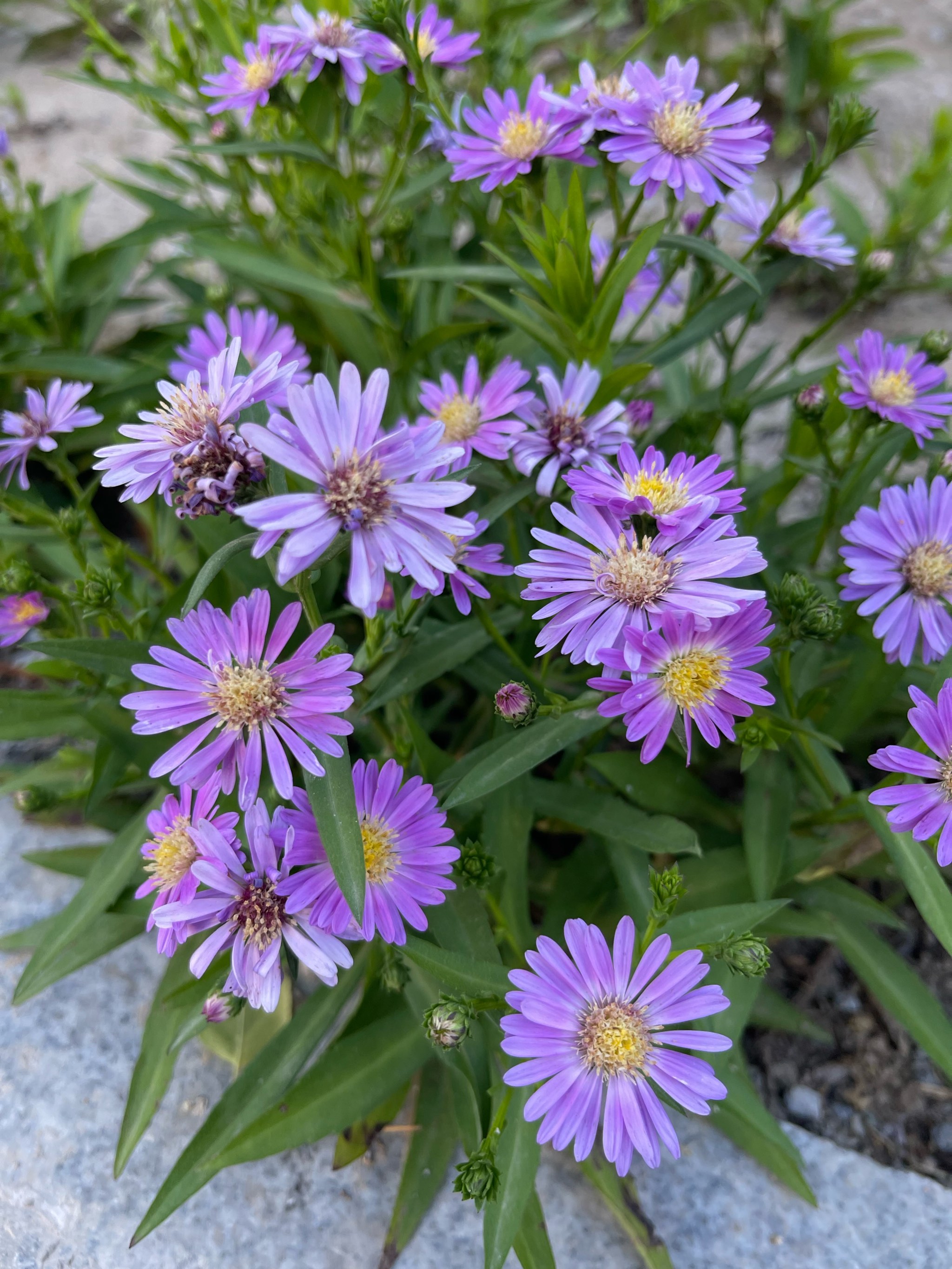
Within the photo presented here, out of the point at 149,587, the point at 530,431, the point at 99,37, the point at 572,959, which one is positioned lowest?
the point at 572,959

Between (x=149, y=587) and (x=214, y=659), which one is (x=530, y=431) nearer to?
(x=214, y=659)

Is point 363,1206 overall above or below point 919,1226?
below

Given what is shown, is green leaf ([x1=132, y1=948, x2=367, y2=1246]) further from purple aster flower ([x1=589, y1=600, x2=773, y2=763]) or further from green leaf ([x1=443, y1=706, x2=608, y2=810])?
purple aster flower ([x1=589, y1=600, x2=773, y2=763])

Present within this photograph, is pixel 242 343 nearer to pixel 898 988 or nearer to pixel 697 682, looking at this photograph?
pixel 697 682

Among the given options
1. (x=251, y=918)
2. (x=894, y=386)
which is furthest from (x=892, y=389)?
(x=251, y=918)

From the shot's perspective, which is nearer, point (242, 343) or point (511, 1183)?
point (511, 1183)

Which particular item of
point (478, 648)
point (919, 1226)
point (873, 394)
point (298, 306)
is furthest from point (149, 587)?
point (919, 1226)

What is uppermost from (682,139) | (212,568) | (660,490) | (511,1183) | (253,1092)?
(682,139)
